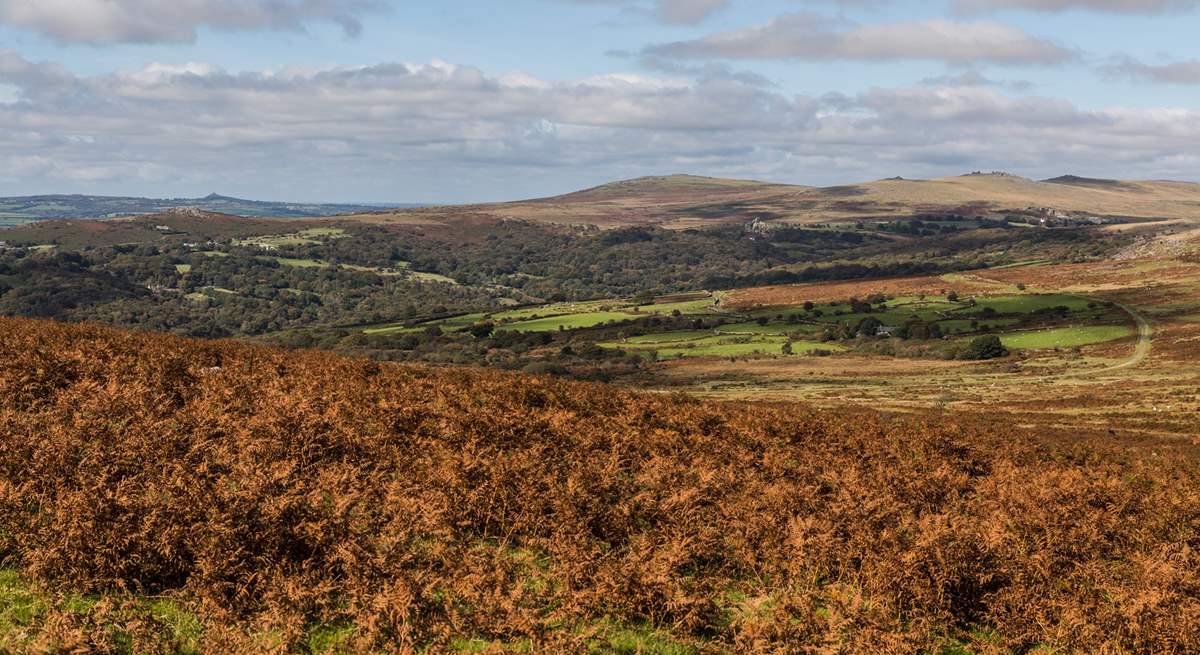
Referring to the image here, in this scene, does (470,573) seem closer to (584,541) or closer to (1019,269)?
(584,541)

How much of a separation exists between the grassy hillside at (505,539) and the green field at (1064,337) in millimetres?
90612

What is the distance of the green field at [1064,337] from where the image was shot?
98188mm

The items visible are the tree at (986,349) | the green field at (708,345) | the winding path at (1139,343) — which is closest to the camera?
the winding path at (1139,343)

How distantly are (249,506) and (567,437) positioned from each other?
7.42m

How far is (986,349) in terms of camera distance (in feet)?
317

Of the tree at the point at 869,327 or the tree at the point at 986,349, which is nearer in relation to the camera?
the tree at the point at 986,349

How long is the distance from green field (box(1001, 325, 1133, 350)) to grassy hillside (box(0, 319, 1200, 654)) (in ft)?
297

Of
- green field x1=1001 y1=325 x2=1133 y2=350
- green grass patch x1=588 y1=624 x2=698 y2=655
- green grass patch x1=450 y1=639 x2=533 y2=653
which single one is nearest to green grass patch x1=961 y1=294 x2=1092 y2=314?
green field x1=1001 y1=325 x2=1133 y2=350

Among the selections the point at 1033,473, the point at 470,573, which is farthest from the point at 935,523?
the point at 1033,473

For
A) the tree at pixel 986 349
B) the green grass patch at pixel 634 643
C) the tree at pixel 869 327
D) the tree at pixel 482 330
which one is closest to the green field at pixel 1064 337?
the tree at pixel 986 349

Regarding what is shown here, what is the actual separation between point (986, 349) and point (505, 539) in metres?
96.0

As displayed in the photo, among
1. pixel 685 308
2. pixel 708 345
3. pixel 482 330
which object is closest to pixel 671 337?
pixel 708 345

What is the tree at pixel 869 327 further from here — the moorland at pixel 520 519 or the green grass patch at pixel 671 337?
the moorland at pixel 520 519

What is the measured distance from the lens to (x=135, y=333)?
81.8 feet
